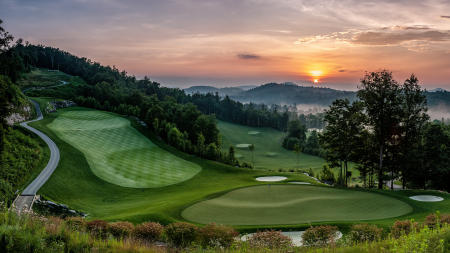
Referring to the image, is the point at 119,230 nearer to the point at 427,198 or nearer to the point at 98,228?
the point at 98,228

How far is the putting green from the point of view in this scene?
1723 cm

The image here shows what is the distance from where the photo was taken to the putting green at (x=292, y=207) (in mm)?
17234

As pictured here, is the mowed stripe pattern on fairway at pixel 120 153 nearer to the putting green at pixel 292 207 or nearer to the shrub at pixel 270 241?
the putting green at pixel 292 207

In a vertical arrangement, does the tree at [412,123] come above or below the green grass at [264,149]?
above

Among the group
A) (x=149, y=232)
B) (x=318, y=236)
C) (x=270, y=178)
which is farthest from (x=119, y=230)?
(x=270, y=178)

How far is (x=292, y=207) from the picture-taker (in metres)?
19.1

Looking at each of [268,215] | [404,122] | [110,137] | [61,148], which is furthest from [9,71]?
[404,122]

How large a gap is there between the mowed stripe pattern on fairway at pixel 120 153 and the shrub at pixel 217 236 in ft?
80.6

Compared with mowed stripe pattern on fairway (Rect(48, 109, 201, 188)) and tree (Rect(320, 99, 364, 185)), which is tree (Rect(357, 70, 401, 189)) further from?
mowed stripe pattern on fairway (Rect(48, 109, 201, 188))

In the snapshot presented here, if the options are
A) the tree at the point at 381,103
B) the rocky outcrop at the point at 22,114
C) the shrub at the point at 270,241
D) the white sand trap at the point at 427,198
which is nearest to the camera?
the shrub at the point at 270,241

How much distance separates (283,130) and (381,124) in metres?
117

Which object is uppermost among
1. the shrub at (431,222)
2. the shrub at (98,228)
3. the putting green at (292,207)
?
the shrub at (431,222)

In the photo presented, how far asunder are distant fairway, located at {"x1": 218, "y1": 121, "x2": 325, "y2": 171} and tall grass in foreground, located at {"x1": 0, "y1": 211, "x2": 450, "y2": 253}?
67.0 m

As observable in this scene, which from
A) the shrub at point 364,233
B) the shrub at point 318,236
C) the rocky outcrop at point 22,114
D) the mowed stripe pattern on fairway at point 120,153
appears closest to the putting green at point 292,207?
the shrub at point 364,233
